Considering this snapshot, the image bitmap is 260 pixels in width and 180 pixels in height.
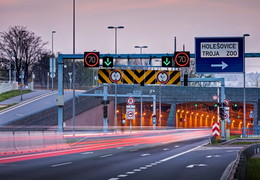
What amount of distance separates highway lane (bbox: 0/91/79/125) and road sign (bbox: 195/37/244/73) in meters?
44.2

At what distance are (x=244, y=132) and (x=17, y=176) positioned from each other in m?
49.4

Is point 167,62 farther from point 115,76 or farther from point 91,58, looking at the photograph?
point 115,76

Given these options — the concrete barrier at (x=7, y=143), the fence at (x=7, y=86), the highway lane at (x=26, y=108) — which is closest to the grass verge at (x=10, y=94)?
the fence at (x=7, y=86)

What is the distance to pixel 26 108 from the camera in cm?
8019

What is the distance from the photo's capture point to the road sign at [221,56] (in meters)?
26.6

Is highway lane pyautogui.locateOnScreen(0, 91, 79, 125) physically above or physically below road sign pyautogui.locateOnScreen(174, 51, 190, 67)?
below

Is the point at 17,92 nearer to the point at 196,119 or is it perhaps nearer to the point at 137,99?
the point at 137,99

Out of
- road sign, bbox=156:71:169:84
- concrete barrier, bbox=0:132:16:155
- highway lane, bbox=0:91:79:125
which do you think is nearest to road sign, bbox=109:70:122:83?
road sign, bbox=156:71:169:84

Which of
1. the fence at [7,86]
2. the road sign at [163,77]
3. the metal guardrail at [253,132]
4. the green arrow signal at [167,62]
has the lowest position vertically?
the metal guardrail at [253,132]

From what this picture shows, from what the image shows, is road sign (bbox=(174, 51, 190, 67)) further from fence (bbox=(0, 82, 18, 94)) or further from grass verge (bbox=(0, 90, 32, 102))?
fence (bbox=(0, 82, 18, 94))

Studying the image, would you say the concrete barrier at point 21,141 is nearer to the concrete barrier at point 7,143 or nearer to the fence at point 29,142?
the fence at point 29,142

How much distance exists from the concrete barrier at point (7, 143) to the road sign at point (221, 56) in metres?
10.4

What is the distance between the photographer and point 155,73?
4281 centimetres

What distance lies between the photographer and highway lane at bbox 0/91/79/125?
72750 millimetres
